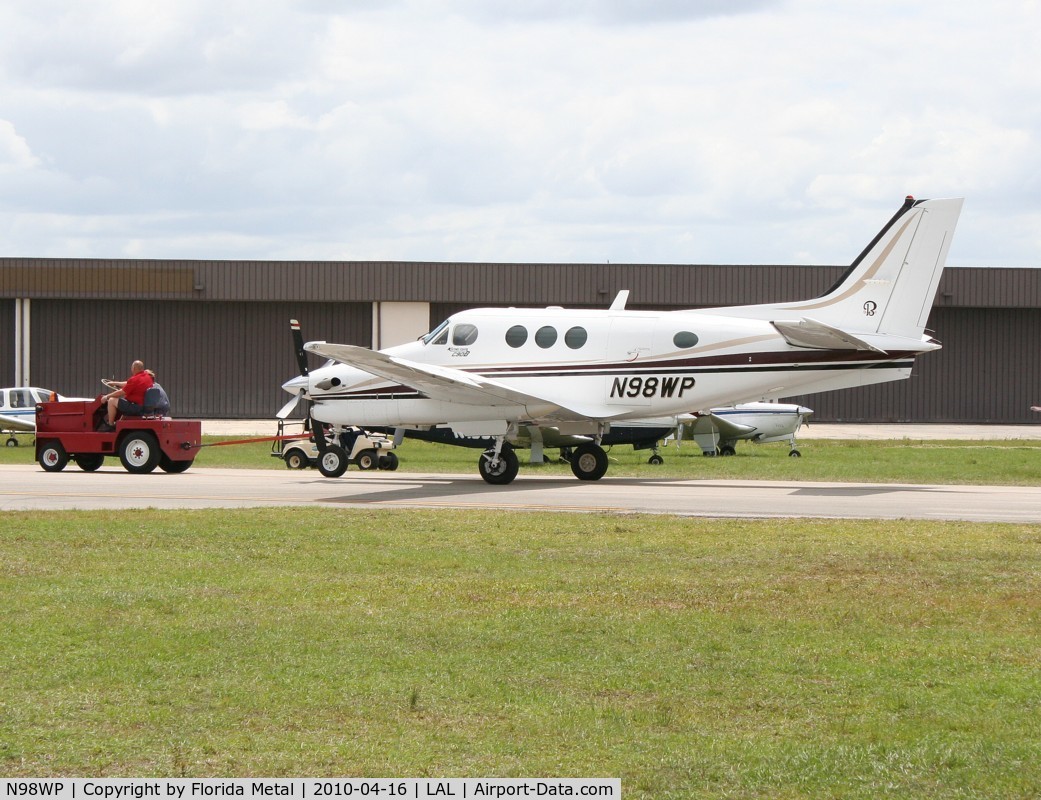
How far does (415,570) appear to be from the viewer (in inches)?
468

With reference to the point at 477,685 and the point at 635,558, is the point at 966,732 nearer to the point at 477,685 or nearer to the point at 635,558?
the point at 477,685

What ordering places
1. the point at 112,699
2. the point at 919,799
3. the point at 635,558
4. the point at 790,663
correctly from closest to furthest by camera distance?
the point at 919,799 < the point at 112,699 < the point at 790,663 < the point at 635,558

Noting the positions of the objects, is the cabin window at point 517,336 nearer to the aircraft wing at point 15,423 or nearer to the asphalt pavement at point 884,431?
the aircraft wing at point 15,423

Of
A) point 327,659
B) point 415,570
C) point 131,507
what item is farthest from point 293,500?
point 327,659

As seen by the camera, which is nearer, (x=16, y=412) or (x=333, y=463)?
(x=333, y=463)

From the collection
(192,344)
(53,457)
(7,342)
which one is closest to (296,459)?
(53,457)

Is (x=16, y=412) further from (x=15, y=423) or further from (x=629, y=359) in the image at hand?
(x=629, y=359)

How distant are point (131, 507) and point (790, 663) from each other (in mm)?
12398

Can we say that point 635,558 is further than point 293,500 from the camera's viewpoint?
No

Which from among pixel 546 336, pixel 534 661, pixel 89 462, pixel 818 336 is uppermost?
pixel 546 336

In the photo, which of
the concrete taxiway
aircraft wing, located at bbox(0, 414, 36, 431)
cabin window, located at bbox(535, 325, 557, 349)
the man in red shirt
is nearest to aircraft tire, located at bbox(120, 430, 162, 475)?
the concrete taxiway

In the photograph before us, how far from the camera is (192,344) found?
6094 cm

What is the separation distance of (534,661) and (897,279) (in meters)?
16.1

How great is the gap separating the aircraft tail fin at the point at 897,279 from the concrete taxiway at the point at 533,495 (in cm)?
295
